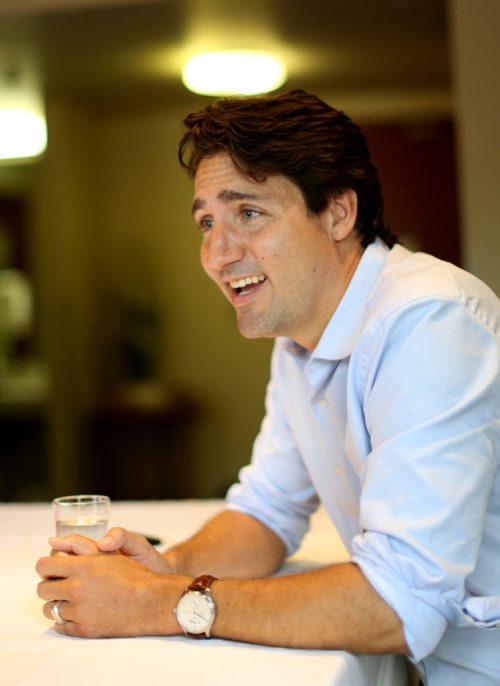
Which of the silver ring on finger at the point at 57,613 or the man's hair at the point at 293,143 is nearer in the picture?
the silver ring on finger at the point at 57,613

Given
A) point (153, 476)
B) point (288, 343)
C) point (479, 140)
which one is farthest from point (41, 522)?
point (153, 476)

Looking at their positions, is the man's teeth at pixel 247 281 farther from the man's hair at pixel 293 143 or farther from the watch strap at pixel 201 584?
the watch strap at pixel 201 584

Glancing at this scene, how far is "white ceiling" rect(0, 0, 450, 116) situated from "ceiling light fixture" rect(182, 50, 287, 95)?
8cm

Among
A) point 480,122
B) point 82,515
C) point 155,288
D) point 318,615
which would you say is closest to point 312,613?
point 318,615

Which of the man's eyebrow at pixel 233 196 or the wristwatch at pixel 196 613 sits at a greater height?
the man's eyebrow at pixel 233 196

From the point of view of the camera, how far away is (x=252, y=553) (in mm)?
1640

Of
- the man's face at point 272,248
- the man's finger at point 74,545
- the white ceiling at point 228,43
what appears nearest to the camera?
the man's finger at point 74,545

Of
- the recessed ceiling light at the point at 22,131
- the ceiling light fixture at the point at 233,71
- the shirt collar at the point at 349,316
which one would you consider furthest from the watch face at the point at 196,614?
the recessed ceiling light at the point at 22,131

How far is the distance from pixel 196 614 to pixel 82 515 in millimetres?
313

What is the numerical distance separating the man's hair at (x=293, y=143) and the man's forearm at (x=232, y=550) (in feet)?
1.79

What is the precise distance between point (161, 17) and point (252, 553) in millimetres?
3314

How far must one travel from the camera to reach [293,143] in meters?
1.51

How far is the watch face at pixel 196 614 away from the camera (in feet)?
3.87

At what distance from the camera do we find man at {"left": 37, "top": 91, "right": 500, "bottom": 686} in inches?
44.6
